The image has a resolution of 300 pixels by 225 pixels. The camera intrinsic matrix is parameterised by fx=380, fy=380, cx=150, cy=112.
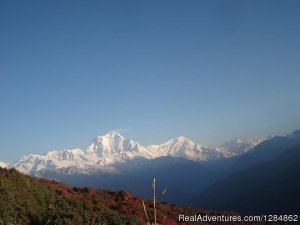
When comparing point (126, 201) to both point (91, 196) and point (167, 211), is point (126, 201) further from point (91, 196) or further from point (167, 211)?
point (167, 211)

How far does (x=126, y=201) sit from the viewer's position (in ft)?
202

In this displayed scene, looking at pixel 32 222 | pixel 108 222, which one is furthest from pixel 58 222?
pixel 32 222

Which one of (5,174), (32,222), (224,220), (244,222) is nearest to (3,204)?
(32,222)

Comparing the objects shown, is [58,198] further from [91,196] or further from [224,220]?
[224,220]

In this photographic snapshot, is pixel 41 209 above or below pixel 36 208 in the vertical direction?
below

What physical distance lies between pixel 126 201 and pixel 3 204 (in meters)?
36.1

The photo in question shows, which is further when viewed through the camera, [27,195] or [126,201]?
[126,201]

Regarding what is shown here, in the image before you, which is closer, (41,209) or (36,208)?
(36,208)

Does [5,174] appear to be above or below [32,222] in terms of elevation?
above

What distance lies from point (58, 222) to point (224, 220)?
166 feet

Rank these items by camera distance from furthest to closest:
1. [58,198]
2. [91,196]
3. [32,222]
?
[91,196]
[58,198]
[32,222]

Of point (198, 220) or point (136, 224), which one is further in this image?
point (198, 220)

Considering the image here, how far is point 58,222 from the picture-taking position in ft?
78.7

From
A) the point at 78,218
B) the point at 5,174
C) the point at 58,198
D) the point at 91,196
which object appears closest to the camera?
the point at 78,218
